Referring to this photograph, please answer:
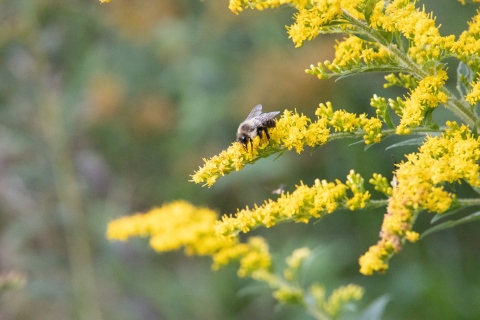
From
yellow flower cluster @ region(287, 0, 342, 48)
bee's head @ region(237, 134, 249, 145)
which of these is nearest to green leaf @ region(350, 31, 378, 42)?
yellow flower cluster @ region(287, 0, 342, 48)

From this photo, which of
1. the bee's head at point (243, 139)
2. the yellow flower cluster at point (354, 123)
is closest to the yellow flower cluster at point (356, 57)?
the yellow flower cluster at point (354, 123)

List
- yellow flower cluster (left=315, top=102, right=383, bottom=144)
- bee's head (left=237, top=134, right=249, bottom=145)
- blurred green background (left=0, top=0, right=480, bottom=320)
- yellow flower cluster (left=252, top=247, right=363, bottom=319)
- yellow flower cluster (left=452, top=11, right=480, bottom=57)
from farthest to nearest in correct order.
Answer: blurred green background (left=0, top=0, right=480, bottom=320), yellow flower cluster (left=252, top=247, right=363, bottom=319), bee's head (left=237, top=134, right=249, bottom=145), yellow flower cluster (left=315, top=102, right=383, bottom=144), yellow flower cluster (left=452, top=11, right=480, bottom=57)

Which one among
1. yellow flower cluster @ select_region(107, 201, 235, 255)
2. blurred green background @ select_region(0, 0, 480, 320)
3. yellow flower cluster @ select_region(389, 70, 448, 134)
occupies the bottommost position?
yellow flower cluster @ select_region(389, 70, 448, 134)

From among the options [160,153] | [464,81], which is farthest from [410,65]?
[160,153]

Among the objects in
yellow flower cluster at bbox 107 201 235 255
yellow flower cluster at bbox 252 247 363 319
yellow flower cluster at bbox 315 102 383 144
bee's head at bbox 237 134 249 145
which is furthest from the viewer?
yellow flower cluster at bbox 107 201 235 255

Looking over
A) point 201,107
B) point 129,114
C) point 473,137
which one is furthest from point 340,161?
point 473,137

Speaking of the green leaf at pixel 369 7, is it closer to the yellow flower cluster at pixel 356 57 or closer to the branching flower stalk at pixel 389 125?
the branching flower stalk at pixel 389 125

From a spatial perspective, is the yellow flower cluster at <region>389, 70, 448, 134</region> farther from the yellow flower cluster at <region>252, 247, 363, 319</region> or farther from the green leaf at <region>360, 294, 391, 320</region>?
the yellow flower cluster at <region>252, 247, 363, 319</region>
